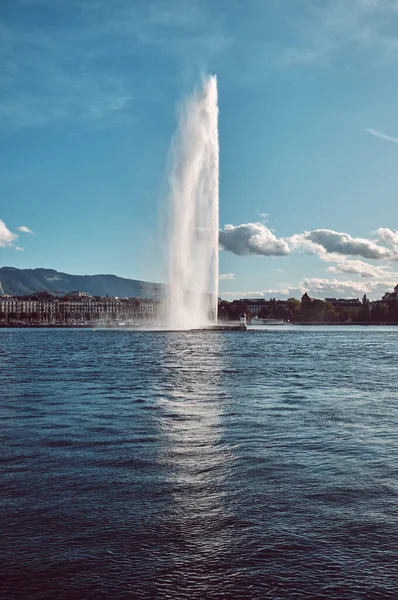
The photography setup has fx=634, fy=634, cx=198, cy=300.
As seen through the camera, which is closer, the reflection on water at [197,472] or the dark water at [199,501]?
the dark water at [199,501]

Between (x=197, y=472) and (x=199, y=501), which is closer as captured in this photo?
(x=199, y=501)

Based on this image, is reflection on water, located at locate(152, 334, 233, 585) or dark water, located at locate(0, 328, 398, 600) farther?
reflection on water, located at locate(152, 334, 233, 585)

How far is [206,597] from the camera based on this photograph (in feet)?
18.7

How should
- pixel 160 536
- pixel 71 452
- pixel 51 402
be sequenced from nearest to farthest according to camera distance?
pixel 160 536 < pixel 71 452 < pixel 51 402

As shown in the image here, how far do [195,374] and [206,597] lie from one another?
24.9 m

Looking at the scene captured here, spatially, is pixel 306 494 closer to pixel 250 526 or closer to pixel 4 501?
pixel 250 526

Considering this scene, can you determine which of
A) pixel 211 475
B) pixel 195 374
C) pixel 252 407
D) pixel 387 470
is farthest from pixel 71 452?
pixel 195 374

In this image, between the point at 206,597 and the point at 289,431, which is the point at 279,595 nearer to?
the point at 206,597

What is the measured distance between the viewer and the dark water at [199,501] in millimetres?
6074

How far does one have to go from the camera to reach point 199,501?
8547 millimetres

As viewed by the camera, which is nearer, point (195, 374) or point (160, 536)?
point (160, 536)

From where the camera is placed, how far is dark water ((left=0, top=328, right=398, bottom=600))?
19.9 ft

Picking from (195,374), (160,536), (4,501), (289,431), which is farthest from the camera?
(195,374)

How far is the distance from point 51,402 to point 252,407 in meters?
6.24
